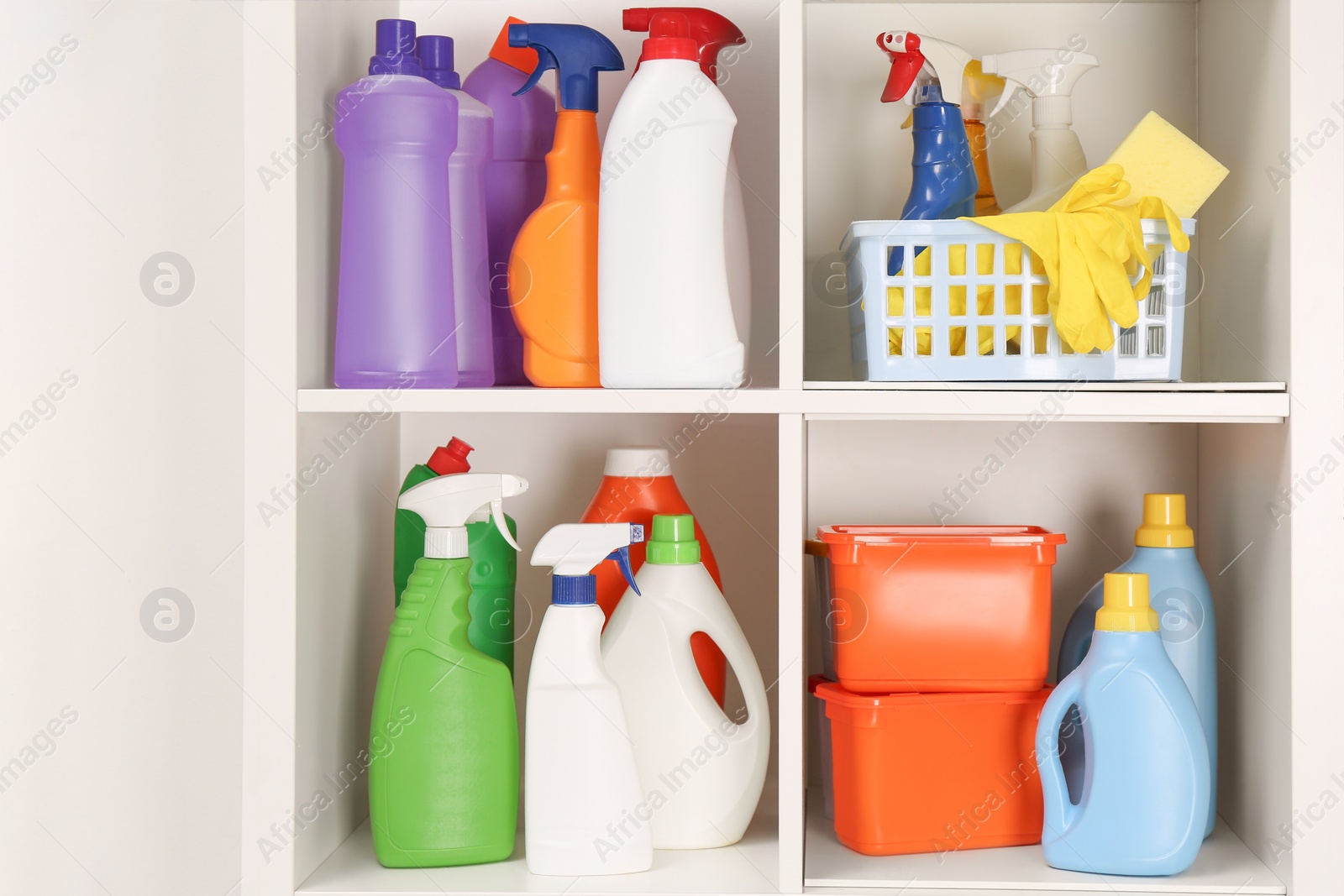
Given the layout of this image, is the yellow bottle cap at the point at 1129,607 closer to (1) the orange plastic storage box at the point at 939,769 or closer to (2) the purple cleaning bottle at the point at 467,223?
(1) the orange plastic storage box at the point at 939,769

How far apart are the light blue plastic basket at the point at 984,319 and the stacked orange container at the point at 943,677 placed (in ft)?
0.52

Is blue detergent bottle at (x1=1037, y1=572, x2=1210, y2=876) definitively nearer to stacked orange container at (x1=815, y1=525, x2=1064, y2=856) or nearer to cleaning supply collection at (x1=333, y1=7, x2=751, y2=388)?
stacked orange container at (x1=815, y1=525, x2=1064, y2=856)

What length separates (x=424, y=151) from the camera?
3.00 feet

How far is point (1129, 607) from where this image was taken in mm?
899

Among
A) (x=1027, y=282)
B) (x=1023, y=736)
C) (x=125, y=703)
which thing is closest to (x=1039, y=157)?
A: (x=1027, y=282)

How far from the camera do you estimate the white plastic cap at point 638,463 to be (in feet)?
3.42

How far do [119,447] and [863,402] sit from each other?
81 centimetres

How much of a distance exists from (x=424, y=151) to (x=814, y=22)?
512 millimetres

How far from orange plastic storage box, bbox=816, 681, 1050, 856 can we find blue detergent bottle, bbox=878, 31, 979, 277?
46 centimetres

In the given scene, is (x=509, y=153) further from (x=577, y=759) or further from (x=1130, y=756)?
(x=1130, y=756)

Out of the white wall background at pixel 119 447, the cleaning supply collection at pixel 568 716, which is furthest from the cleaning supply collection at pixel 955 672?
the white wall background at pixel 119 447

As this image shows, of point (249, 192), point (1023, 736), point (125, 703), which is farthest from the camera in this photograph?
point (125, 703)

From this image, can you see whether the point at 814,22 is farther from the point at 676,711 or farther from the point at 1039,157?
the point at 676,711

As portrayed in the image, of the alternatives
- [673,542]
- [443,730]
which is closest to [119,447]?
[443,730]
